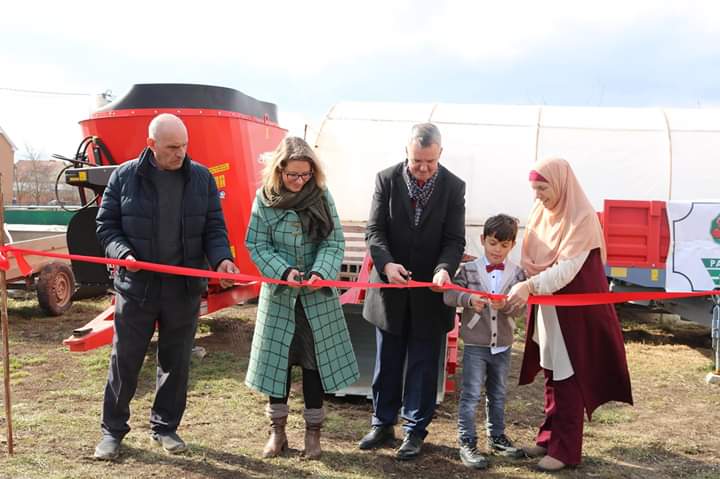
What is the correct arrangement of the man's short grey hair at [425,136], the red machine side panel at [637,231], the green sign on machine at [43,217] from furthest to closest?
the green sign on machine at [43,217], the red machine side panel at [637,231], the man's short grey hair at [425,136]

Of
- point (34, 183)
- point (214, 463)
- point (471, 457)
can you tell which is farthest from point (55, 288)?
point (34, 183)

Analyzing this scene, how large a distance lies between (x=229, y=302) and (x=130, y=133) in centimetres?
186

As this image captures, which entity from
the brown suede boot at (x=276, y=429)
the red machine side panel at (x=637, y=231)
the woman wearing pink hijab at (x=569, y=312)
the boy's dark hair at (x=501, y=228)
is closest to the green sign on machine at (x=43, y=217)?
the red machine side panel at (x=637, y=231)

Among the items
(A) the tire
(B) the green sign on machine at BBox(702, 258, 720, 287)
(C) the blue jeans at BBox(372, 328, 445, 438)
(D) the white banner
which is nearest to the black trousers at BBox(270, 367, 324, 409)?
(C) the blue jeans at BBox(372, 328, 445, 438)

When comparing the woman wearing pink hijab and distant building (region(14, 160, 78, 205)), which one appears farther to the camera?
distant building (region(14, 160, 78, 205))

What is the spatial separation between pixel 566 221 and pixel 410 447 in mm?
1570

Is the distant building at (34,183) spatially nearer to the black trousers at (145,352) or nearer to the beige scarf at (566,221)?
the black trousers at (145,352)

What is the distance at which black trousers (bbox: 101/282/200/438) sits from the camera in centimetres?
383

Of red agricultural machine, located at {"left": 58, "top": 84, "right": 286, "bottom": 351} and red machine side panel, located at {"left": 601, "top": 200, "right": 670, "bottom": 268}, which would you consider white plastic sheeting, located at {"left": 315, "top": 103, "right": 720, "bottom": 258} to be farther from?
red agricultural machine, located at {"left": 58, "top": 84, "right": 286, "bottom": 351}

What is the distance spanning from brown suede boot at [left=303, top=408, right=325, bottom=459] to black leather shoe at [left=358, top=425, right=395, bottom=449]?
0.33 metres

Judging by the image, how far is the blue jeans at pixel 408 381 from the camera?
398 cm

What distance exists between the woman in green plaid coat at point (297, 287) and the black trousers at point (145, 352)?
0.47 m

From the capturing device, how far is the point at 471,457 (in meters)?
3.87

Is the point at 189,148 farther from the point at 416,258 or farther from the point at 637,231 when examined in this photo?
the point at 637,231
